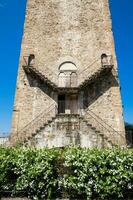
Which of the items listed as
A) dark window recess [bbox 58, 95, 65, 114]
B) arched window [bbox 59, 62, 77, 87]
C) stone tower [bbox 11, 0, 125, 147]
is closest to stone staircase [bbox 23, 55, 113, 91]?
stone tower [bbox 11, 0, 125, 147]

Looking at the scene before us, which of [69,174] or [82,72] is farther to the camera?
[82,72]

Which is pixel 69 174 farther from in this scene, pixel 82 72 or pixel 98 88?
pixel 82 72

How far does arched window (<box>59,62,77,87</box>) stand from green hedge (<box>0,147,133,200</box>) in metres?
10.5

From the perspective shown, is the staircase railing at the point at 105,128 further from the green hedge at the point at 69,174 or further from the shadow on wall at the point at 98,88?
the green hedge at the point at 69,174

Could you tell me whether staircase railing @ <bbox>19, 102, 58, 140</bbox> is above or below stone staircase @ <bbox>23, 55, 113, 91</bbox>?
below

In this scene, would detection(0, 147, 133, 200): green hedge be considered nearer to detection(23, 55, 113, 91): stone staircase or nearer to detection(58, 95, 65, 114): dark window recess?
detection(58, 95, 65, 114): dark window recess

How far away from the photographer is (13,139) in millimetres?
19703

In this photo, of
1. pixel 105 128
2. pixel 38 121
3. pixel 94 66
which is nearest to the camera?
pixel 105 128

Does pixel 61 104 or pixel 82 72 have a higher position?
pixel 82 72

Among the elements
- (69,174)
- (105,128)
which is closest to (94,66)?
(105,128)

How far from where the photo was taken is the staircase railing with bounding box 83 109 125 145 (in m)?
19.4

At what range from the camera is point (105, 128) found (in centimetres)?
1984

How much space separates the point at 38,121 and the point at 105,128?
5099mm

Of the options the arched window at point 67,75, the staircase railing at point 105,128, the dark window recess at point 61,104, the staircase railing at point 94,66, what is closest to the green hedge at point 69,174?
the staircase railing at point 105,128
